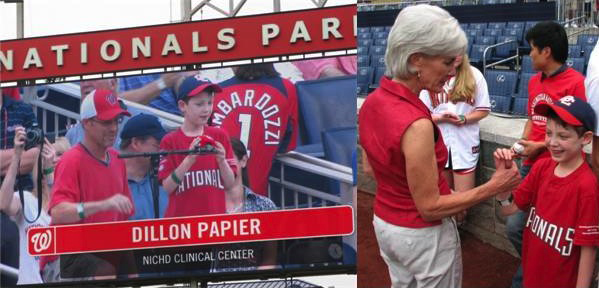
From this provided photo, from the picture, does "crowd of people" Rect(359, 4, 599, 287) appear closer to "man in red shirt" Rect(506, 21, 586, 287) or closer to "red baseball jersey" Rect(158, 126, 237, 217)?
"man in red shirt" Rect(506, 21, 586, 287)

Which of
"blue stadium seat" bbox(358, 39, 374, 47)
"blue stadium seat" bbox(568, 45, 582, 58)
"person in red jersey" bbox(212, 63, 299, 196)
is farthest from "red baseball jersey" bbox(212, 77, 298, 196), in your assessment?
"blue stadium seat" bbox(358, 39, 374, 47)

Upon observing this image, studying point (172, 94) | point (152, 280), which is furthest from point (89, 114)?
point (152, 280)

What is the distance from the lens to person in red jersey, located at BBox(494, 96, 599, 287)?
2322 millimetres

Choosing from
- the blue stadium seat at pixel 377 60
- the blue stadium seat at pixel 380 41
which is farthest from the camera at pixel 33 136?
the blue stadium seat at pixel 380 41

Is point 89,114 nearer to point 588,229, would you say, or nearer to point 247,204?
point 247,204

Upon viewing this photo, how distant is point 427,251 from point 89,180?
316cm

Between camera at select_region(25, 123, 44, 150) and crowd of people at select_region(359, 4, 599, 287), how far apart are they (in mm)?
2971

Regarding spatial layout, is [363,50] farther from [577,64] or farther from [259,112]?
[259,112]

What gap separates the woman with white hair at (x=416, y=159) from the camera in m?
1.89

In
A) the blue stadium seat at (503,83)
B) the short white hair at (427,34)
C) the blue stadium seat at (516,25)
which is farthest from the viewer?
the blue stadium seat at (516,25)

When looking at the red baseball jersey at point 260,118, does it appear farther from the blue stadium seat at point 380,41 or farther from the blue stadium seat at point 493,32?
the blue stadium seat at point 493,32

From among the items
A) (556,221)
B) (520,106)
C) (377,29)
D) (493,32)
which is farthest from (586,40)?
(556,221)

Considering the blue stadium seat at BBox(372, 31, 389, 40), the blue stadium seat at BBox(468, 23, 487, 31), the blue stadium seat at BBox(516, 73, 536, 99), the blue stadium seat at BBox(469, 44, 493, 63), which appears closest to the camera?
the blue stadium seat at BBox(516, 73, 536, 99)

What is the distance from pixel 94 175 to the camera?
4.76 meters
